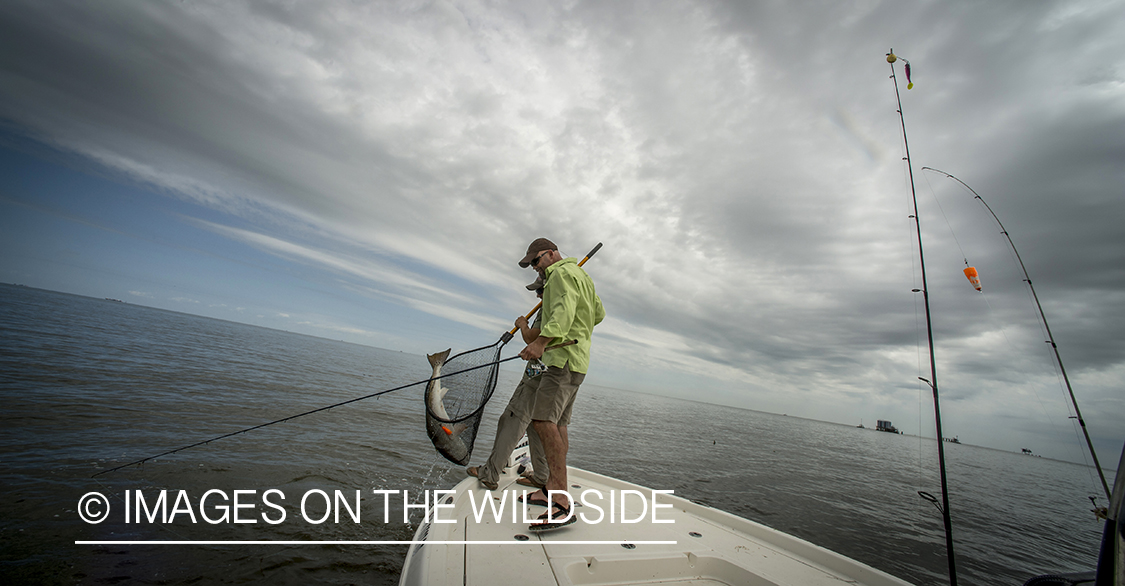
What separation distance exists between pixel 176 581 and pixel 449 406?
2569 mm

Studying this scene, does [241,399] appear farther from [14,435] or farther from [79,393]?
[14,435]

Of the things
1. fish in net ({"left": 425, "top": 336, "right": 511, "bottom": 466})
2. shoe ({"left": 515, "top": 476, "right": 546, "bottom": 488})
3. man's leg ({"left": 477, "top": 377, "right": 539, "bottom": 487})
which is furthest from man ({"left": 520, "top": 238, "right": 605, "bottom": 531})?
fish in net ({"left": 425, "top": 336, "right": 511, "bottom": 466})

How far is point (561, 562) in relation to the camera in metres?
2.57

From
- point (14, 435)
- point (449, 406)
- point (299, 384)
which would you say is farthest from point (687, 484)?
point (299, 384)

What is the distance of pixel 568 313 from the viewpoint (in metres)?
3.42

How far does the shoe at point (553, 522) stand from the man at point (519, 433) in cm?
27

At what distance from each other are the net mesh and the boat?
0.56 metres

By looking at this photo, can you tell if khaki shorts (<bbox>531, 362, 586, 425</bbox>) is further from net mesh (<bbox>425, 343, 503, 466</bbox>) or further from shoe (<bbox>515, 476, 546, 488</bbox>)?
shoe (<bbox>515, 476, 546, 488</bbox>)

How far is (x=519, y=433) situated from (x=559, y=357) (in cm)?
86

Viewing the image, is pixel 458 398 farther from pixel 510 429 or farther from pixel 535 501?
pixel 535 501

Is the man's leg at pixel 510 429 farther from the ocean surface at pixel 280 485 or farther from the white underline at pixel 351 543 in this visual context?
the ocean surface at pixel 280 485

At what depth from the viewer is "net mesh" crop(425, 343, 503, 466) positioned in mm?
4027
